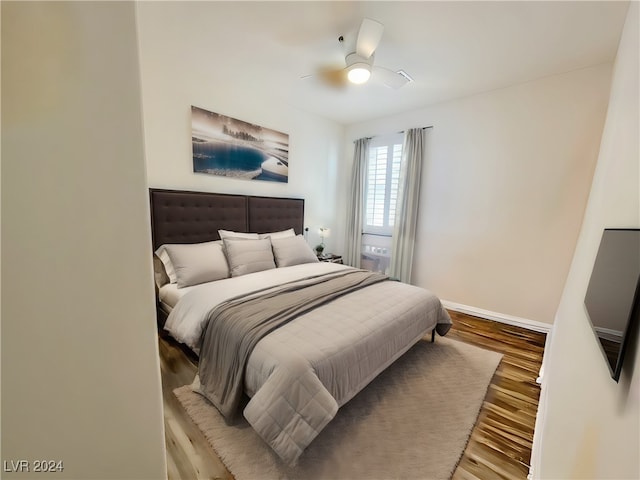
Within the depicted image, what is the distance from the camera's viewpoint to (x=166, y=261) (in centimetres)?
258

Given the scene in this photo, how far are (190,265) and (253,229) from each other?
1082mm

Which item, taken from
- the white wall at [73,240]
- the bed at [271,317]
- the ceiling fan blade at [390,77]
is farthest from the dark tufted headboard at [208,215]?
the white wall at [73,240]

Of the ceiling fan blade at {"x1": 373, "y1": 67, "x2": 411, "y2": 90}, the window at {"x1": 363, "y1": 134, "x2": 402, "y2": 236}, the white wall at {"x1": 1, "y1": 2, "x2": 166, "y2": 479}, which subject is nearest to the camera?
the white wall at {"x1": 1, "y1": 2, "x2": 166, "y2": 479}

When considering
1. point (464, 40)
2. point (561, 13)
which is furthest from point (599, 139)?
point (464, 40)

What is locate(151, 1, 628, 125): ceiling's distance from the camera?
5.90 ft

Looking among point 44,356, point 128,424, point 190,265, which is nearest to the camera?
point 44,356

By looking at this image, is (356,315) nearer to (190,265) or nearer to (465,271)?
(190,265)

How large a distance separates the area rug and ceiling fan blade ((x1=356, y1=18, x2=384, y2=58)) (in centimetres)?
258

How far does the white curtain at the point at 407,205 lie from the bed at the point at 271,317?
126 centimetres

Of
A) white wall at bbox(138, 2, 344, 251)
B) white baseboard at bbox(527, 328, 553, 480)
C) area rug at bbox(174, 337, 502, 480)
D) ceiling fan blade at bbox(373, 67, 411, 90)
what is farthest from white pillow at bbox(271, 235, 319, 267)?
white baseboard at bbox(527, 328, 553, 480)

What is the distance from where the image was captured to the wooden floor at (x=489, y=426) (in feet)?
4.49

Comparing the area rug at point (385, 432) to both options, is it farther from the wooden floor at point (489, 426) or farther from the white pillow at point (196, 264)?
the white pillow at point (196, 264)

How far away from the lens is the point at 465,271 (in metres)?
3.41

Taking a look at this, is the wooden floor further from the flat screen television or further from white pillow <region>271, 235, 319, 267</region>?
white pillow <region>271, 235, 319, 267</region>
